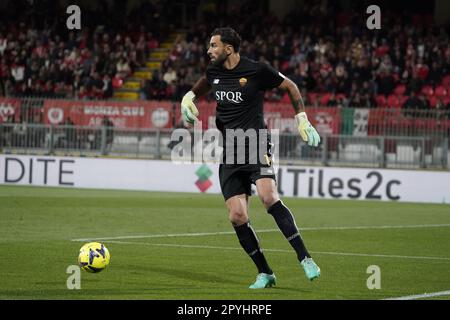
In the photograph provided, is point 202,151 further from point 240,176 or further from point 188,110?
point 240,176

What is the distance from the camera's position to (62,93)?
34.8 m

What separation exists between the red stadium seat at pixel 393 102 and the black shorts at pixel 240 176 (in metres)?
20.0

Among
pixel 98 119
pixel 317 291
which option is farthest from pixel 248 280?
pixel 98 119

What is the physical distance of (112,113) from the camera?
95.7 ft

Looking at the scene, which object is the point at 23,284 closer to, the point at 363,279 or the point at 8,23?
the point at 363,279

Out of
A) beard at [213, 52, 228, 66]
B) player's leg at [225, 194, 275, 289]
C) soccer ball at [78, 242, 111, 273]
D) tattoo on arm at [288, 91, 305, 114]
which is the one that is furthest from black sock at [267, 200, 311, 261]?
soccer ball at [78, 242, 111, 273]

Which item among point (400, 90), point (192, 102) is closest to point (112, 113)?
point (400, 90)

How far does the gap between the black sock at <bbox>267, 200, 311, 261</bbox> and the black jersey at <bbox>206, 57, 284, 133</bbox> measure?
90 centimetres

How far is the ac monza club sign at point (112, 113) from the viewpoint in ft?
94.7

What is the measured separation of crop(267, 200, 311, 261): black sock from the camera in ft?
33.4

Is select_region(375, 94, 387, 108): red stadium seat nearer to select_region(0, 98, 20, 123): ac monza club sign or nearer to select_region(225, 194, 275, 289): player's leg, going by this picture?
select_region(0, 98, 20, 123): ac monza club sign

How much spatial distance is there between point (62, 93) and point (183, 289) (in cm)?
2560

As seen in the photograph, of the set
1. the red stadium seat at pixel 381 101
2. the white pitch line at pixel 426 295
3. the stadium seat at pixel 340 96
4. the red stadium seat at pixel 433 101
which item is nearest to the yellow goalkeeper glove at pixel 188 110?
the white pitch line at pixel 426 295

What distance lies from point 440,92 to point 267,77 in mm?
20318
